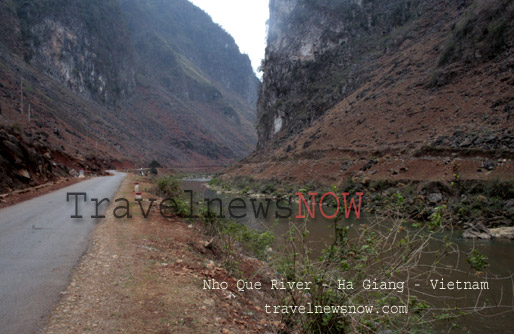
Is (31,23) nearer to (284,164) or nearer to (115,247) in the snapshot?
(284,164)

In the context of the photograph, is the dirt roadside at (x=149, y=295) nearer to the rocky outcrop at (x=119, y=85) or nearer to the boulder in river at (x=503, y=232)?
the boulder in river at (x=503, y=232)

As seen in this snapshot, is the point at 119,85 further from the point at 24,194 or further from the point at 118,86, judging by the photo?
the point at 24,194

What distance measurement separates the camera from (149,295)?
4418 millimetres

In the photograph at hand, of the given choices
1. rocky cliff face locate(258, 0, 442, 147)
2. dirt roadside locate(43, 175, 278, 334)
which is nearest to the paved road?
dirt roadside locate(43, 175, 278, 334)

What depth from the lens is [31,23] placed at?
57281 mm

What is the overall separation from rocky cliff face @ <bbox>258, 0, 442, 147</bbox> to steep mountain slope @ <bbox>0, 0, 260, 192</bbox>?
29285mm

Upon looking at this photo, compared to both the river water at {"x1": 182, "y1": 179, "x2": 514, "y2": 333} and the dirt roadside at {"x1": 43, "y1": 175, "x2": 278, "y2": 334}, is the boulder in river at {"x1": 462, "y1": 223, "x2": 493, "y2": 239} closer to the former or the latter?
the river water at {"x1": 182, "y1": 179, "x2": 514, "y2": 333}

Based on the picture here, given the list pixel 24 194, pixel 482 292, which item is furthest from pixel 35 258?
pixel 24 194

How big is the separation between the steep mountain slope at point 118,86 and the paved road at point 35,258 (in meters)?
12.5

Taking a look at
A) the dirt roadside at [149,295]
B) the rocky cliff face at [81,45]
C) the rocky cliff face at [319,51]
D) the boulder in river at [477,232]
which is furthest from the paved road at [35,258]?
the rocky cliff face at [81,45]

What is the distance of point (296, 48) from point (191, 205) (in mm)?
49508

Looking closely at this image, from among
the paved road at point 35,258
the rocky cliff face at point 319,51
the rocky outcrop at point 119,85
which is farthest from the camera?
the rocky outcrop at point 119,85

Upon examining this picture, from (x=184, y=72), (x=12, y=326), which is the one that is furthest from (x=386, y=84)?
(x=184, y=72)

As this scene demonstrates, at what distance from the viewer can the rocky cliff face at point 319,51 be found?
42.7 metres
